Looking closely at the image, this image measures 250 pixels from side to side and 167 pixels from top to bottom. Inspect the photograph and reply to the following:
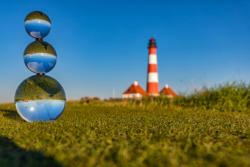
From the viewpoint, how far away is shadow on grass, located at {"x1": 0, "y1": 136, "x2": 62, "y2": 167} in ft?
7.20

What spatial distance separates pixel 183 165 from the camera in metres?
2.17

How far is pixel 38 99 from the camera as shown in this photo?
5.58 m

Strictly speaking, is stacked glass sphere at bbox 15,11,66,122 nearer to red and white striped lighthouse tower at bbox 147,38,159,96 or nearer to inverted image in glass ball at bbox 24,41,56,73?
inverted image in glass ball at bbox 24,41,56,73

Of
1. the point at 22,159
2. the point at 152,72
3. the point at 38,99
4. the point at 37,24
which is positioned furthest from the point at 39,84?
the point at 152,72

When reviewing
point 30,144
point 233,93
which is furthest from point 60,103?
point 233,93

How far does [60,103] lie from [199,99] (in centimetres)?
855

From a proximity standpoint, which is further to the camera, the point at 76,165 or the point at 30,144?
the point at 30,144

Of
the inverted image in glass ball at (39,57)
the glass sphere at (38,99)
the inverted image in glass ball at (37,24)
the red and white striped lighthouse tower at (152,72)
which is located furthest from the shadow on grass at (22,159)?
the red and white striped lighthouse tower at (152,72)

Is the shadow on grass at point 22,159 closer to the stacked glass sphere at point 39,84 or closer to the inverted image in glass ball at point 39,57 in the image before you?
the stacked glass sphere at point 39,84

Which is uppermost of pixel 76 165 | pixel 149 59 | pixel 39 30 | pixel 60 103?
pixel 149 59

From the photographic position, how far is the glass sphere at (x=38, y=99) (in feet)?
18.3

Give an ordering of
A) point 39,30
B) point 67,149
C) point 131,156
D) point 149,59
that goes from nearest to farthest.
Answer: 1. point 131,156
2. point 67,149
3. point 39,30
4. point 149,59

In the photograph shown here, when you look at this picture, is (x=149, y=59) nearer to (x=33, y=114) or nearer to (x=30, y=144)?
(x=33, y=114)

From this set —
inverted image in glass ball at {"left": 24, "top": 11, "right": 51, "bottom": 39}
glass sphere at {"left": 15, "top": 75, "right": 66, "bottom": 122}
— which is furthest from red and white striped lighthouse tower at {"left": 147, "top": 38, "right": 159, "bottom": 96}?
glass sphere at {"left": 15, "top": 75, "right": 66, "bottom": 122}
